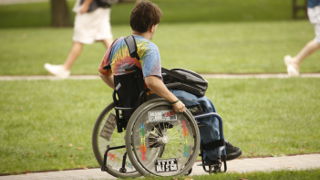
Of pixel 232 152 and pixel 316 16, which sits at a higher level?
pixel 316 16

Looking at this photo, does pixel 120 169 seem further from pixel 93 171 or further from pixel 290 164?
pixel 290 164

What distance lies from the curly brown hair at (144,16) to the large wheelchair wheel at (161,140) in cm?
55

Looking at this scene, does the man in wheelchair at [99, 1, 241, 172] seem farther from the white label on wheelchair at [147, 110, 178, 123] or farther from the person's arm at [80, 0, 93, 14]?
the person's arm at [80, 0, 93, 14]

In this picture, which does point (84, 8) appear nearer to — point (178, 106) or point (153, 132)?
point (153, 132)

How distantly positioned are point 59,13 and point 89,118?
20.1m

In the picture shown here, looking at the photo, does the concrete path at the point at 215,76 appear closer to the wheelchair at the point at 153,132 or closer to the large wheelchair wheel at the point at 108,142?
the large wheelchair wheel at the point at 108,142

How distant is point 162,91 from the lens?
5.14 m

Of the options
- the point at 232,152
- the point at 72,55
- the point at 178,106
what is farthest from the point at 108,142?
the point at 72,55

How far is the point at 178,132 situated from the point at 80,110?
382cm

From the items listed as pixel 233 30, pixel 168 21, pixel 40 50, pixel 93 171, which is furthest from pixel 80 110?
pixel 168 21

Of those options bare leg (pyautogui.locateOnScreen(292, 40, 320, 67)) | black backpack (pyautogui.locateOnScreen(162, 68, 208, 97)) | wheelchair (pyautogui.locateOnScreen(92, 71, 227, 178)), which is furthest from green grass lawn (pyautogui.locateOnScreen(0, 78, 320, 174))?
black backpack (pyautogui.locateOnScreen(162, 68, 208, 97))

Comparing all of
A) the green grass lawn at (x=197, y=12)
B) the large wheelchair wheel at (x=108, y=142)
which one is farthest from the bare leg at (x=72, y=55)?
the green grass lawn at (x=197, y=12)

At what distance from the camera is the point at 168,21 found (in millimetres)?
30484

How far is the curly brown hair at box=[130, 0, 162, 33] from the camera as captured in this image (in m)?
5.25
